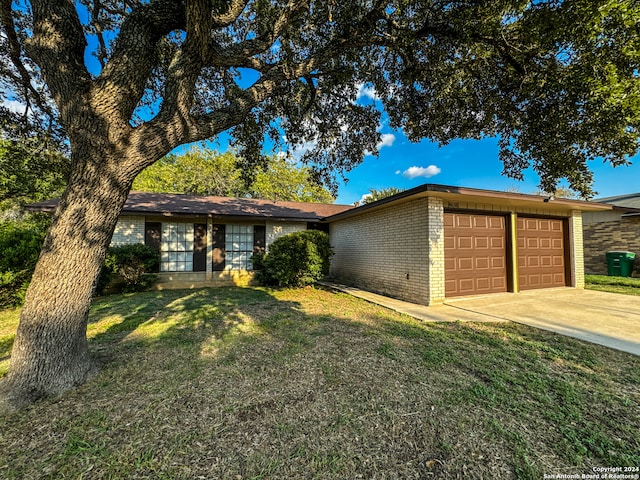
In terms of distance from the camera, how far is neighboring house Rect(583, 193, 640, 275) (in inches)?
419

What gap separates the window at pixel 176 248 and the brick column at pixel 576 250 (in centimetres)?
1310

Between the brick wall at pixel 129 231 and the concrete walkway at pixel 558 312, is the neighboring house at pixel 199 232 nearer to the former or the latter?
the brick wall at pixel 129 231

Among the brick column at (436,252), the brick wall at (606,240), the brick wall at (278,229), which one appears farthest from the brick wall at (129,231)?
the brick wall at (606,240)

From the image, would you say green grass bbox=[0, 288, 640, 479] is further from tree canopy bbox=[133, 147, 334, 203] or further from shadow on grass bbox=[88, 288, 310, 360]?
tree canopy bbox=[133, 147, 334, 203]

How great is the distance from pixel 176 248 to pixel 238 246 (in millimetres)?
2184

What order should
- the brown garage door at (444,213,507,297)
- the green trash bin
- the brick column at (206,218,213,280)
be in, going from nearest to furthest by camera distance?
the brown garage door at (444,213,507,297)
the brick column at (206,218,213,280)
the green trash bin

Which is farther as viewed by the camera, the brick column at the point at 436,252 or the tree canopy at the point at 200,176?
the tree canopy at the point at 200,176

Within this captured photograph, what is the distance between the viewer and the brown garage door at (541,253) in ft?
26.2

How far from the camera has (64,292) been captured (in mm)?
2641

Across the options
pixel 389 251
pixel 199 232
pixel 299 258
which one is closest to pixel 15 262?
pixel 199 232

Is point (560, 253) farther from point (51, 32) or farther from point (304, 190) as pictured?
point (304, 190)

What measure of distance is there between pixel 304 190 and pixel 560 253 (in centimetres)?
2102

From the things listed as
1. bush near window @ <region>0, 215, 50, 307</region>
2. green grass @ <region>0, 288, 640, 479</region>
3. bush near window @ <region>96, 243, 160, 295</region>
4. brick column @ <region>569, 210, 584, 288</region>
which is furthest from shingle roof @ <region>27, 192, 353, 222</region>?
brick column @ <region>569, 210, 584, 288</region>

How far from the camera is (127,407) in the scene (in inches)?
93.4
